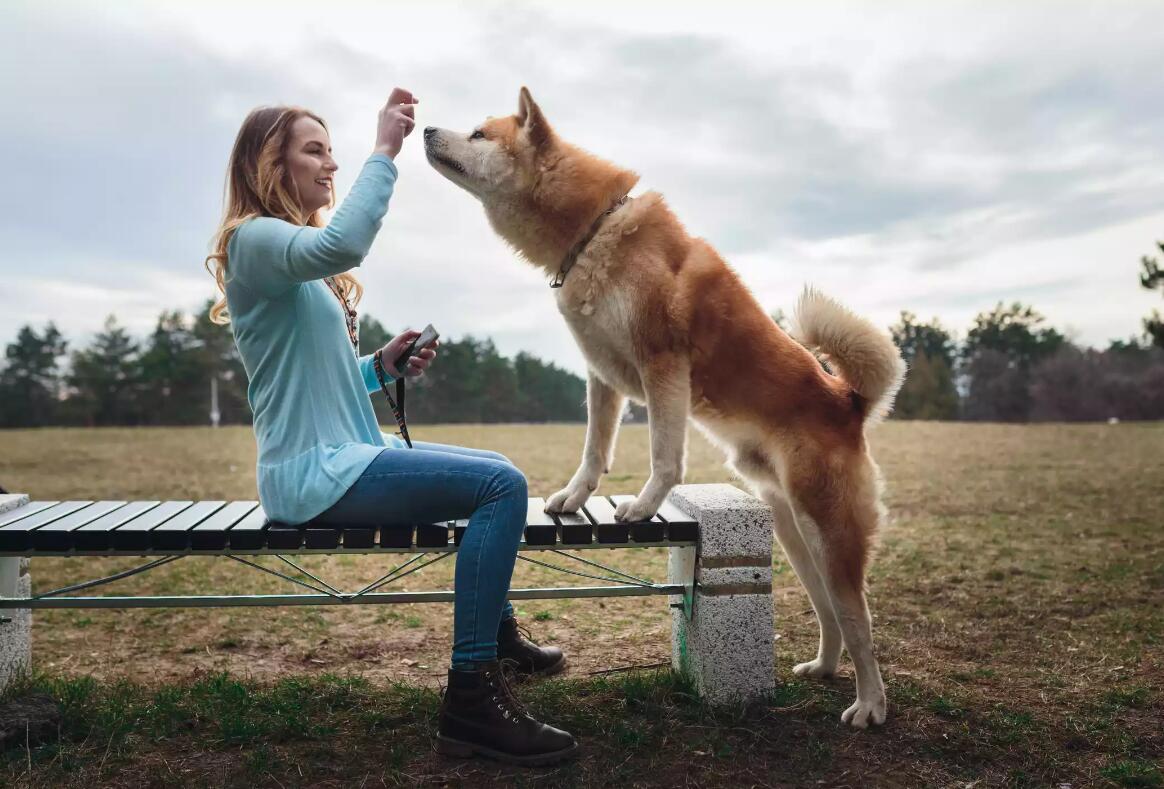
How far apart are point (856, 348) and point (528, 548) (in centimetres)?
140

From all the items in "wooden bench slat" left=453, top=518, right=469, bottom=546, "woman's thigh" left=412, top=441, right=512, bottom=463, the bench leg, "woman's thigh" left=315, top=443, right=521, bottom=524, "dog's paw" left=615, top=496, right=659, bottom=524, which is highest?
"woman's thigh" left=412, top=441, right=512, bottom=463

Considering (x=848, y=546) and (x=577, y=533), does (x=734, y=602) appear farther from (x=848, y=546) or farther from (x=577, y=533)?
(x=577, y=533)

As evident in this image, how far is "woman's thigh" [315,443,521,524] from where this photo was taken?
2.55 meters

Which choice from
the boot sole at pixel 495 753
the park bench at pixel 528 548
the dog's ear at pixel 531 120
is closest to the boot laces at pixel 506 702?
the boot sole at pixel 495 753

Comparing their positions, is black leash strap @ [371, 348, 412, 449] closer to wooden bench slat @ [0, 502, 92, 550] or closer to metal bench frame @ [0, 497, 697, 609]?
metal bench frame @ [0, 497, 697, 609]

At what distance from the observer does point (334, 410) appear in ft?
8.70

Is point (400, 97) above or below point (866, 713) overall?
above

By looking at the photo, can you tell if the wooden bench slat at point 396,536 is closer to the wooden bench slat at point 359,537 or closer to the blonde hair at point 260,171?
the wooden bench slat at point 359,537

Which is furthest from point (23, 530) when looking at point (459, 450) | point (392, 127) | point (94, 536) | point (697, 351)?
point (697, 351)

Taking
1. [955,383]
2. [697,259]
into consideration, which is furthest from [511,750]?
[955,383]

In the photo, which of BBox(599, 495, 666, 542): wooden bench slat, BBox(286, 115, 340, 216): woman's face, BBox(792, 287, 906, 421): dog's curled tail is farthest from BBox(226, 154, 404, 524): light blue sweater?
BBox(792, 287, 906, 421): dog's curled tail

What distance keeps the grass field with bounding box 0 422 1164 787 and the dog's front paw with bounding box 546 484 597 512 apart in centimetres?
70

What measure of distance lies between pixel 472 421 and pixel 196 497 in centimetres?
1460

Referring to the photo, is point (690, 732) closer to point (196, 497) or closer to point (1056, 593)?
point (1056, 593)
